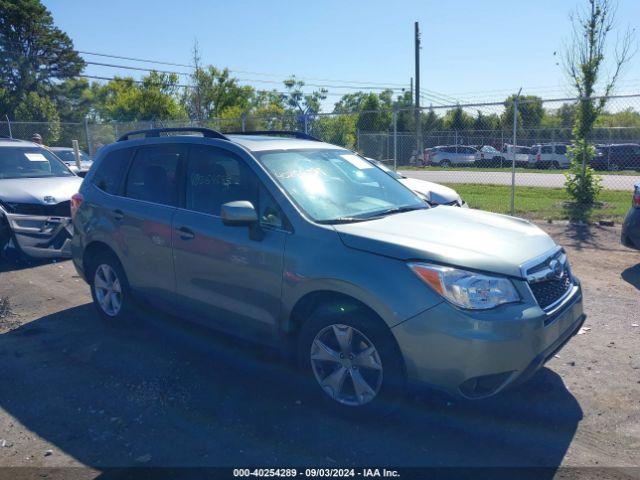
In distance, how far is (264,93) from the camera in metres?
65.7

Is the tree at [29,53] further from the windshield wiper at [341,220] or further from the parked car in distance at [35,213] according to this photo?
the windshield wiper at [341,220]

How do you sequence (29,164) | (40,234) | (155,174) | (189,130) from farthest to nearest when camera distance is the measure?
1. (29,164)
2. (40,234)
3. (155,174)
4. (189,130)

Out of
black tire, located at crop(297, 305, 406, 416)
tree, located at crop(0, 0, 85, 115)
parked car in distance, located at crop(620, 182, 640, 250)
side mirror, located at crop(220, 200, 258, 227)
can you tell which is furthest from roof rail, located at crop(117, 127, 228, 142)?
tree, located at crop(0, 0, 85, 115)

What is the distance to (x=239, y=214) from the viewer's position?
3908 mm

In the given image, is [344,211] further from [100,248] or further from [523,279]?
[100,248]

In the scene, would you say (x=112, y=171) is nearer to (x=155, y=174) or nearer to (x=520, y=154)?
(x=155, y=174)

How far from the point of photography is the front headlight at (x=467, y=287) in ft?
10.8

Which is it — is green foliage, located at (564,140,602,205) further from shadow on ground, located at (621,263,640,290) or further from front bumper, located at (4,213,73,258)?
front bumper, located at (4,213,73,258)

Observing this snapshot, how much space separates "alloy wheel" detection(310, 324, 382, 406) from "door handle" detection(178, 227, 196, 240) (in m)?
1.39

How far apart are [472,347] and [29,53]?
5291 centimetres

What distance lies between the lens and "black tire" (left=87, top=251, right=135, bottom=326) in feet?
17.5

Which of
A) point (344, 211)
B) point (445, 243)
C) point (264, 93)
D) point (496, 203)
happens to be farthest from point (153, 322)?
point (264, 93)

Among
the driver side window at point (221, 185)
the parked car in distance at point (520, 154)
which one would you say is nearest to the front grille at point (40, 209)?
the driver side window at point (221, 185)

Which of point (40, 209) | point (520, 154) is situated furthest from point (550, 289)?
point (520, 154)
